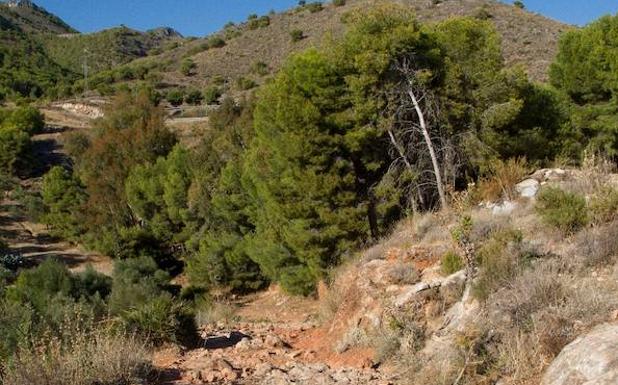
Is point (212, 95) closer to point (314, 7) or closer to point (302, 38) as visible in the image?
point (302, 38)

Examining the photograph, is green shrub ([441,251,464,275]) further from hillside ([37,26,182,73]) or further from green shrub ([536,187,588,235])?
hillside ([37,26,182,73])

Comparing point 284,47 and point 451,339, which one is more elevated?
point 284,47

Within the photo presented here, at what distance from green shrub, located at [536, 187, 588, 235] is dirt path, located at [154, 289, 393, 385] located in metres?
3.25

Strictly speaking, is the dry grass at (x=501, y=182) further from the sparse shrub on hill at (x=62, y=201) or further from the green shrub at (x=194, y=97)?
the green shrub at (x=194, y=97)

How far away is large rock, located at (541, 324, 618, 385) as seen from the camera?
15.8ft

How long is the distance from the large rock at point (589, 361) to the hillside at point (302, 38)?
35039mm

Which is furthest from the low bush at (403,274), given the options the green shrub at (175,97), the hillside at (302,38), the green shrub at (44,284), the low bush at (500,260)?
the green shrub at (175,97)

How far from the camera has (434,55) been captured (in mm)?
16219

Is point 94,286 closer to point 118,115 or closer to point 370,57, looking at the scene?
point 370,57

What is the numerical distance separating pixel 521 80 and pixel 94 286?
41.5 ft

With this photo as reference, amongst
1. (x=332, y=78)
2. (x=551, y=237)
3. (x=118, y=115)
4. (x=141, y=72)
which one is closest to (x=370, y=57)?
(x=332, y=78)

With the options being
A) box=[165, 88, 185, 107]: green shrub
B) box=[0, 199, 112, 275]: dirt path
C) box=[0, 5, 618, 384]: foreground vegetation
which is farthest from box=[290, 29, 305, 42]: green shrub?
box=[0, 5, 618, 384]: foreground vegetation

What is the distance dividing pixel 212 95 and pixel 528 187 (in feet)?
156

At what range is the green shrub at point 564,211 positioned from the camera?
A: 851 centimetres
